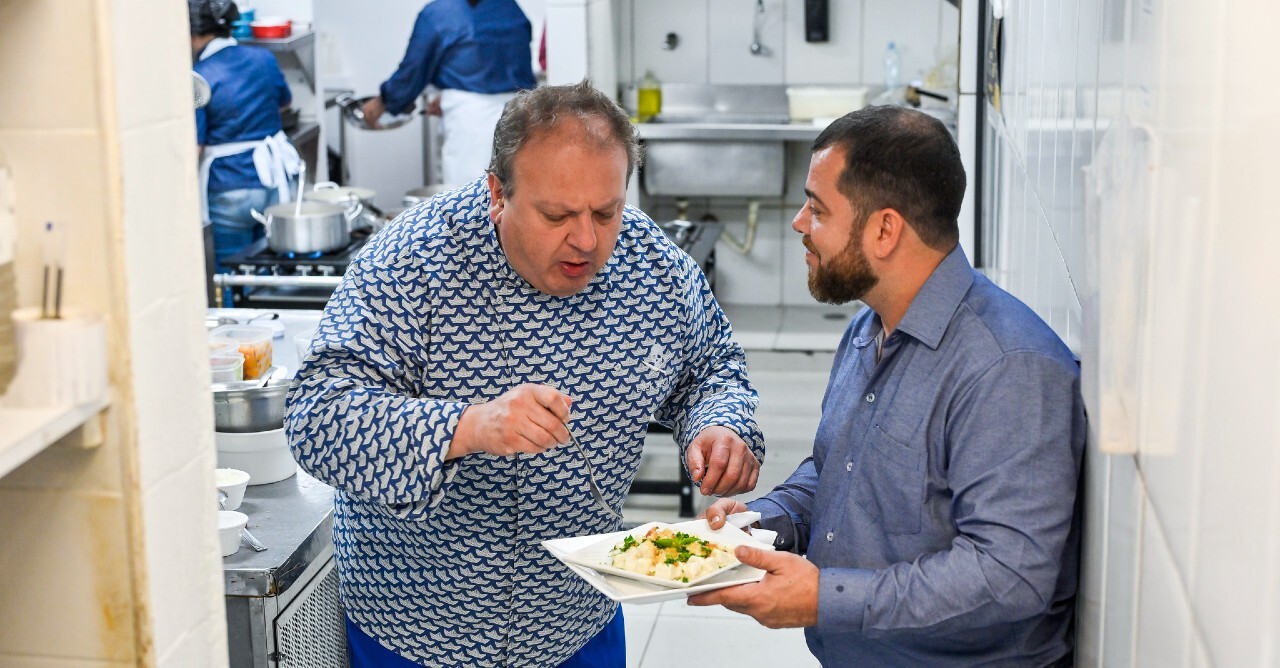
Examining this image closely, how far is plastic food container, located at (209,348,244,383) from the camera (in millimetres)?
2643

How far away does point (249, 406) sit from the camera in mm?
2549

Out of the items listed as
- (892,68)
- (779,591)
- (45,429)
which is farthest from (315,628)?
(892,68)

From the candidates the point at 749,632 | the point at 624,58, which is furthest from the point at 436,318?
the point at 624,58

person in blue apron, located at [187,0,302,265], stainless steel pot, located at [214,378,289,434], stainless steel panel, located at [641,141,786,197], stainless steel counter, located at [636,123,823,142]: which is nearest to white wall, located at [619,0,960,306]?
stainless steel panel, located at [641,141,786,197]

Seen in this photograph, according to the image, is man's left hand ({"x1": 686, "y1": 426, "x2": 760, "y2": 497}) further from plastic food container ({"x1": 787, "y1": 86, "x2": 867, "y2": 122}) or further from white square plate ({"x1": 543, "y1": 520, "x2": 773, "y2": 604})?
plastic food container ({"x1": 787, "y1": 86, "x2": 867, "y2": 122})

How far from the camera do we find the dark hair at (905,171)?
1726mm

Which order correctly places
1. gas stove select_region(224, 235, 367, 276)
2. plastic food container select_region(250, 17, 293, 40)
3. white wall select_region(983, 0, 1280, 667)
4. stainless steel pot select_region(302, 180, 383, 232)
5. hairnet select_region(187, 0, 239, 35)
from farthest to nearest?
plastic food container select_region(250, 17, 293, 40) < hairnet select_region(187, 0, 239, 35) < stainless steel pot select_region(302, 180, 383, 232) < gas stove select_region(224, 235, 367, 276) < white wall select_region(983, 0, 1280, 667)

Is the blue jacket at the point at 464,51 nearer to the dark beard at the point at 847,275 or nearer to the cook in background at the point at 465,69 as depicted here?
the cook in background at the point at 465,69

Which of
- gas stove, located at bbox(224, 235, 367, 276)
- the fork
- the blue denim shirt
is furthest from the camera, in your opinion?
gas stove, located at bbox(224, 235, 367, 276)

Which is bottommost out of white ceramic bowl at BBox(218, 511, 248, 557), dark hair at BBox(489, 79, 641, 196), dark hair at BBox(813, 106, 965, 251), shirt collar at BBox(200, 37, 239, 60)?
white ceramic bowl at BBox(218, 511, 248, 557)

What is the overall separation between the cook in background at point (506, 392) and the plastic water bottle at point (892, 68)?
4600 mm

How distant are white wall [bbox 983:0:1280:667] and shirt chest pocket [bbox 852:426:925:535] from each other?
21 centimetres

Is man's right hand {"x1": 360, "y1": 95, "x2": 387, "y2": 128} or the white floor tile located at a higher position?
man's right hand {"x1": 360, "y1": 95, "x2": 387, "y2": 128}

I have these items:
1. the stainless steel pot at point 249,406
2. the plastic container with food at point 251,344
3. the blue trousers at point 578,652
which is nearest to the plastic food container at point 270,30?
the plastic container with food at point 251,344
